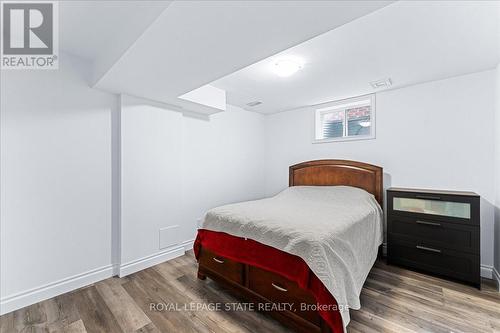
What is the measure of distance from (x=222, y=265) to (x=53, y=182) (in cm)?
180

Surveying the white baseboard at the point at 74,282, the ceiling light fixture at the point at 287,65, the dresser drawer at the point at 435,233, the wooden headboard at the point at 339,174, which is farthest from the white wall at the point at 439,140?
the white baseboard at the point at 74,282

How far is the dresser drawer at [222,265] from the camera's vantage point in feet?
6.40

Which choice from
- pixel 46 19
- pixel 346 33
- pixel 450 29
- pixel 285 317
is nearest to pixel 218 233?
pixel 285 317

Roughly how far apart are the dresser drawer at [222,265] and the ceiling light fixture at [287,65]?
2.00 metres

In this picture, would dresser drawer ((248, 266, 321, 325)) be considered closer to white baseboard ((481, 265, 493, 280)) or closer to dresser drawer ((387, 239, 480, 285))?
dresser drawer ((387, 239, 480, 285))

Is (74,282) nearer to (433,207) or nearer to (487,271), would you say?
(433,207)

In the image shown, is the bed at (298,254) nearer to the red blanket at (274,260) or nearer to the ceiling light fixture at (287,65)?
the red blanket at (274,260)

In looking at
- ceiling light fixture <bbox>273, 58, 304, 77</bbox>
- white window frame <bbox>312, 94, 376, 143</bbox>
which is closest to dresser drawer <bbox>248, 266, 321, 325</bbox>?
ceiling light fixture <bbox>273, 58, 304, 77</bbox>

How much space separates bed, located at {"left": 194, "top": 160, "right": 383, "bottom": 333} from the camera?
1414 millimetres

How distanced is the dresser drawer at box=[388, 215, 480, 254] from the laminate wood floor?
39cm

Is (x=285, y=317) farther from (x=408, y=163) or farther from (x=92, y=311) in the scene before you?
(x=408, y=163)

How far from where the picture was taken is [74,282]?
2133 mm

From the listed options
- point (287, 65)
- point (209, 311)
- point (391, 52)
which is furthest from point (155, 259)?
point (391, 52)

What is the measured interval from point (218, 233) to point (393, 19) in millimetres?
2272
